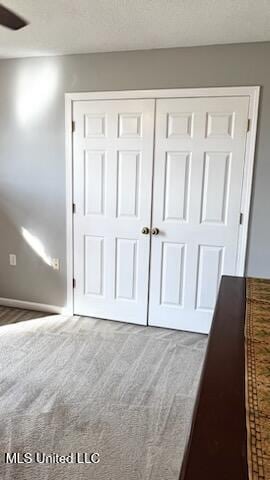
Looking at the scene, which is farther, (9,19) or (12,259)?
(12,259)

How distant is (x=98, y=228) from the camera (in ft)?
11.3

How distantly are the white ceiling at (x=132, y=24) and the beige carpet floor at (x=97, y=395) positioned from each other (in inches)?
93.2

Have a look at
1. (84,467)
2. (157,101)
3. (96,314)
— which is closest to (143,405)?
(84,467)

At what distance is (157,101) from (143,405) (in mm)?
2302

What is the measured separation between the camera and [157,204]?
10.6 ft

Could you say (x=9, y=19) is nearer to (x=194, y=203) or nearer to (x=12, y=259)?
(x=194, y=203)

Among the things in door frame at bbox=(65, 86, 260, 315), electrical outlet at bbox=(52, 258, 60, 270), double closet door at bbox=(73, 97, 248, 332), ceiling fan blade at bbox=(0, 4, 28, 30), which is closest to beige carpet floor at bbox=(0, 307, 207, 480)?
double closet door at bbox=(73, 97, 248, 332)

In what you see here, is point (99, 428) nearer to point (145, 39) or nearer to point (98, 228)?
point (98, 228)

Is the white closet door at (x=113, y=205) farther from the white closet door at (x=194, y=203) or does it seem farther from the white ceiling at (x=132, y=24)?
the white ceiling at (x=132, y=24)

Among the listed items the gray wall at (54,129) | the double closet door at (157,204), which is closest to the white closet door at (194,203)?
the double closet door at (157,204)

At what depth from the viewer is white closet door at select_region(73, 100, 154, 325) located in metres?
3.20

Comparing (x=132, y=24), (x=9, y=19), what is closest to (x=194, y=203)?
(x=132, y=24)

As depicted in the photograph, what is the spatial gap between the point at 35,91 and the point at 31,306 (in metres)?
2.08

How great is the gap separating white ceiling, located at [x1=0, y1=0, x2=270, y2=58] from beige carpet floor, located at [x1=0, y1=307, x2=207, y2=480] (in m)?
2.37
